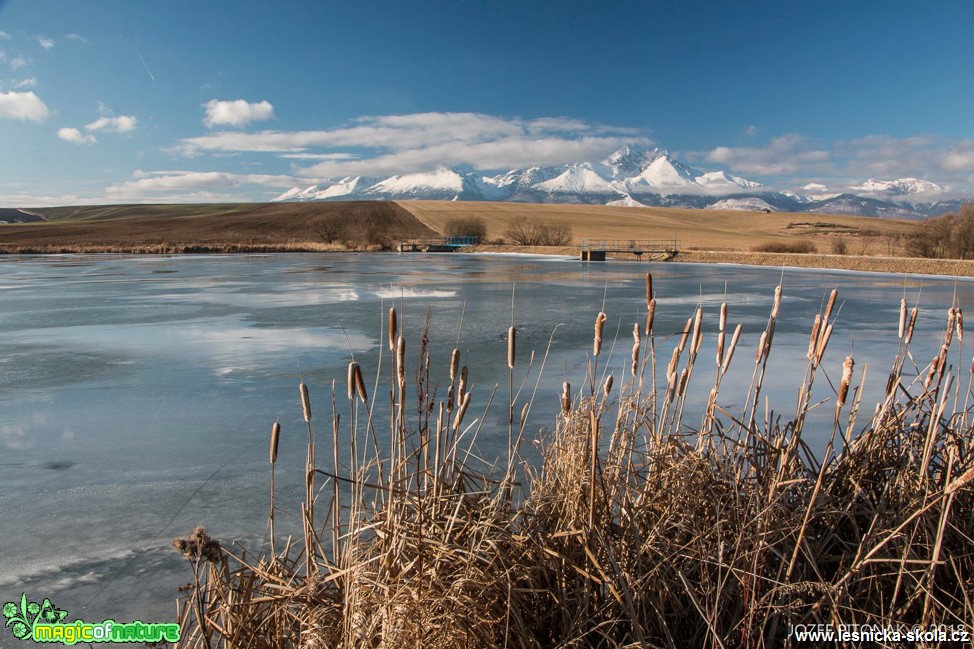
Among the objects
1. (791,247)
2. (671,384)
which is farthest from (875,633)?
(791,247)

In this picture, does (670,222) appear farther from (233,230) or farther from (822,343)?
(822,343)

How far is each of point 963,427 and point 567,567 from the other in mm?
2323

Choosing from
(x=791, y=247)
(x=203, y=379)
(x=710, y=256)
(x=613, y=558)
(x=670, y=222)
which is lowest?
(x=203, y=379)

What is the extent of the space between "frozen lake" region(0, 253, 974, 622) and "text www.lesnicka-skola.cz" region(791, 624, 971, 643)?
5.24ft

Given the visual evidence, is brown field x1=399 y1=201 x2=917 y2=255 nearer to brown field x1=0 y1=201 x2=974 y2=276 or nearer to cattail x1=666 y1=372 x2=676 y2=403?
brown field x1=0 y1=201 x2=974 y2=276

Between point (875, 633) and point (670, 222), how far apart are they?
100 m

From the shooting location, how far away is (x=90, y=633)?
109 inches

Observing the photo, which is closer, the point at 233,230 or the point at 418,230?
the point at 418,230

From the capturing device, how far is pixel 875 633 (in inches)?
83.6

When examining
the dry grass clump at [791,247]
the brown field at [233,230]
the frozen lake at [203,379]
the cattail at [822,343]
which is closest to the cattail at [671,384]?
the cattail at [822,343]

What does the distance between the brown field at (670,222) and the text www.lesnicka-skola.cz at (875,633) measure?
2489 inches

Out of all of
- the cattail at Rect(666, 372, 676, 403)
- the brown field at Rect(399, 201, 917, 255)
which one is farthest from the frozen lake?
the brown field at Rect(399, 201, 917, 255)

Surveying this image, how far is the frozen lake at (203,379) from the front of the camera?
12.1ft

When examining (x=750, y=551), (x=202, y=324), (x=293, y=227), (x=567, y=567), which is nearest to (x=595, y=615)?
(x=567, y=567)
